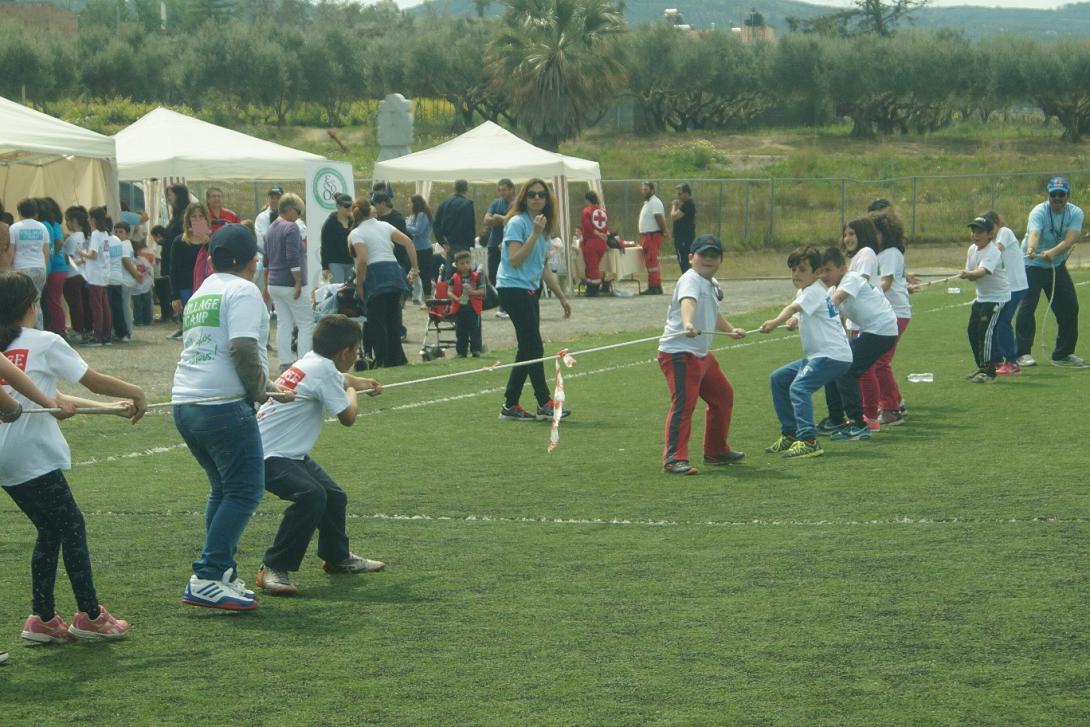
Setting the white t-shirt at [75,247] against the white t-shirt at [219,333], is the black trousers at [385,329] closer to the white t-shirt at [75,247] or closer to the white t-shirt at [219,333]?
the white t-shirt at [75,247]

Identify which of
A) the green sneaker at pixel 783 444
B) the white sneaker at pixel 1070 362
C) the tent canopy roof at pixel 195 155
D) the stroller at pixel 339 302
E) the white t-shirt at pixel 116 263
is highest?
the tent canopy roof at pixel 195 155

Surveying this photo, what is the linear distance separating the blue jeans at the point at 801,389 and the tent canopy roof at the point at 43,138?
11.5 meters

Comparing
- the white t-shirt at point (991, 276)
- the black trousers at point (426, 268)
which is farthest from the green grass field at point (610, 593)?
the black trousers at point (426, 268)

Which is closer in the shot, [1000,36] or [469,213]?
[469,213]

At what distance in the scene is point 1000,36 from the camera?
76.5m

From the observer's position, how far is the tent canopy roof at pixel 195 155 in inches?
909

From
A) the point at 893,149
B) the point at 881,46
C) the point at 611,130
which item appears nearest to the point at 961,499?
the point at 893,149

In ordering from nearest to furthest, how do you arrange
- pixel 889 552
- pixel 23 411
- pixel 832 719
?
pixel 832 719 → pixel 23 411 → pixel 889 552

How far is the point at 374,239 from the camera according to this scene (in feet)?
52.9

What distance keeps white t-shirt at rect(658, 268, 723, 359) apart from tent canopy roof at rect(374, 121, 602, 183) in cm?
1661

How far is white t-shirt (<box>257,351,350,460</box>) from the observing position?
23.4ft

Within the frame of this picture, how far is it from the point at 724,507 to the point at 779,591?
2218mm

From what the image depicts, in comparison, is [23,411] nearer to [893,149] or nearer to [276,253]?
[276,253]

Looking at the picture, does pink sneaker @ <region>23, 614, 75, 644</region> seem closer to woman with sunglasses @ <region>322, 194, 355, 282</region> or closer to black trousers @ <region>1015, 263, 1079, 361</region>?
woman with sunglasses @ <region>322, 194, 355, 282</region>
